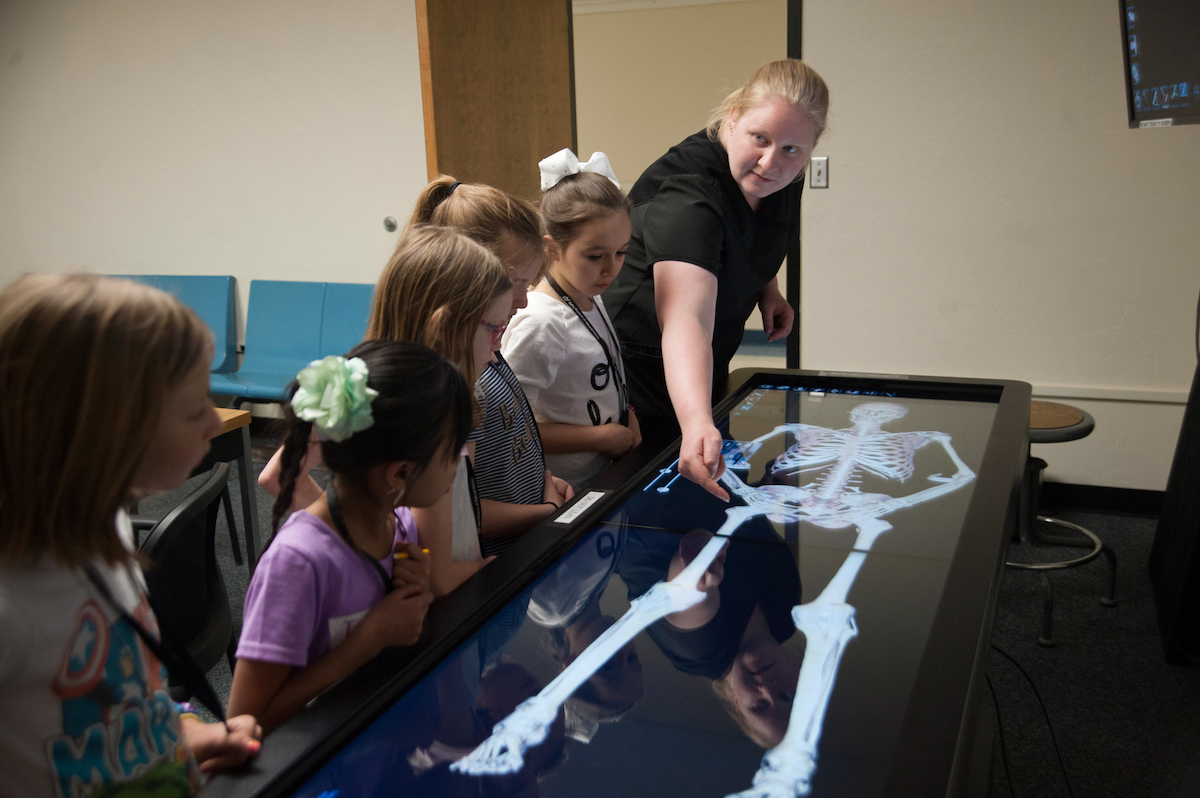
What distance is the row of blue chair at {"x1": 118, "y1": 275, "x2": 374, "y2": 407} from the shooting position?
14.4ft

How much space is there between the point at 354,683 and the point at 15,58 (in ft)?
17.8

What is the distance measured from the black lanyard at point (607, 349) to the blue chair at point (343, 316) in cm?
288

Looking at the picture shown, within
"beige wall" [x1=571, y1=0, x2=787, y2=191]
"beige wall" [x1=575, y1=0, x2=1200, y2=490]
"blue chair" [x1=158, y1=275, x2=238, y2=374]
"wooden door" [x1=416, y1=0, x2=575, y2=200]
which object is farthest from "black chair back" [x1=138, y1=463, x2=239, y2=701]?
"beige wall" [x1=571, y1=0, x2=787, y2=191]

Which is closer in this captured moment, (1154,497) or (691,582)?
(691,582)

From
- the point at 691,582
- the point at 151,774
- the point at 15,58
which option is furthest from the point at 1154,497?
the point at 15,58

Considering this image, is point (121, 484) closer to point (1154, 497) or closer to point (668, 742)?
point (668, 742)

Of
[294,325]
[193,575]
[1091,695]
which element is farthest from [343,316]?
[1091,695]

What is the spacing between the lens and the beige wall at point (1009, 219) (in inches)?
123

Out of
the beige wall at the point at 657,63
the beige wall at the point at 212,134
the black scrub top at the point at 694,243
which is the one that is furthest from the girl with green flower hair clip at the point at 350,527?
the beige wall at the point at 657,63

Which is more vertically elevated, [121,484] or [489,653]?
[121,484]

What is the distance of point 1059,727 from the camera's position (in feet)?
6.77

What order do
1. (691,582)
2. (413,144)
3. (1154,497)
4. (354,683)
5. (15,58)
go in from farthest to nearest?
1. (15,58)
2. (413,144)
3. (1154,497)
4. (691,582)
5. (354,683)

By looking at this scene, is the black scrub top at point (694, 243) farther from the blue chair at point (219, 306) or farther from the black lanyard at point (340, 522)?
the blue chair at point (219, 306)

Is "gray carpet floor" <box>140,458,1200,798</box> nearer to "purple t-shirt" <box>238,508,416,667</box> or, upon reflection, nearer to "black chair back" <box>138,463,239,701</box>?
"black chair back" <box>138,463,239,701</box>
